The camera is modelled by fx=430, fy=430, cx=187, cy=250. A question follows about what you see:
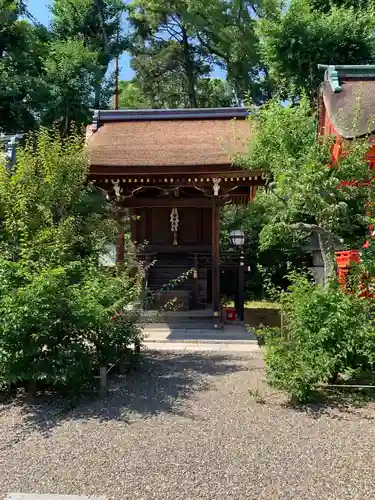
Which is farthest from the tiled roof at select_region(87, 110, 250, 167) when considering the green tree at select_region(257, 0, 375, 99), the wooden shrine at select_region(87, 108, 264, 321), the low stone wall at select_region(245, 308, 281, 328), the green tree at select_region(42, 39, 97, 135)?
the green tree at select_region(42, 39, 97, 135)

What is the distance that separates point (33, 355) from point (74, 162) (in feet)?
9.02

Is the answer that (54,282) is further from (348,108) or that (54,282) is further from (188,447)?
(348,108)

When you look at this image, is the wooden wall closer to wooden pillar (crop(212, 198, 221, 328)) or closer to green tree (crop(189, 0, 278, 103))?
wooden pillar (crop(212, 198, 221, 328))

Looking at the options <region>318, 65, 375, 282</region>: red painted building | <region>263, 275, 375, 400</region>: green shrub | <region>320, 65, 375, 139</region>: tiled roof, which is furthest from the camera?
<region>320, 65, 375, 139</region>: tiled roof

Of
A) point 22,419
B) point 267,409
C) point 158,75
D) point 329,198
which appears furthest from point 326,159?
point 158,75

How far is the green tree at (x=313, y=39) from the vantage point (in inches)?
649

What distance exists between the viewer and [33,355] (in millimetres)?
4656

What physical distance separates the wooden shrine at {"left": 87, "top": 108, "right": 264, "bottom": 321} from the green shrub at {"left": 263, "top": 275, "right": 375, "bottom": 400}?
423 centimetres

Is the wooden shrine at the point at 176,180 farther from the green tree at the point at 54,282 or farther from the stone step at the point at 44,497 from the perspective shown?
the stone step at the point at 44,497

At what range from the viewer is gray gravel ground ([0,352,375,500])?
3031mm

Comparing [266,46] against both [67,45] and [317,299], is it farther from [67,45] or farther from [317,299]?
[317,299]

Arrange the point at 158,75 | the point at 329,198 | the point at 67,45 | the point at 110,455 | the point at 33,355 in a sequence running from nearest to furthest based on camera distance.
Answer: the point at 110,455 → the point at 33,355 → the point at 329,198 → the point at 67,45 → the point at 158,75

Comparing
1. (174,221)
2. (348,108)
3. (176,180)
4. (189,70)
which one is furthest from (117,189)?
(189,70)

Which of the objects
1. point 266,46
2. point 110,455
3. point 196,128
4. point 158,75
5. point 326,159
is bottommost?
point 110,455
